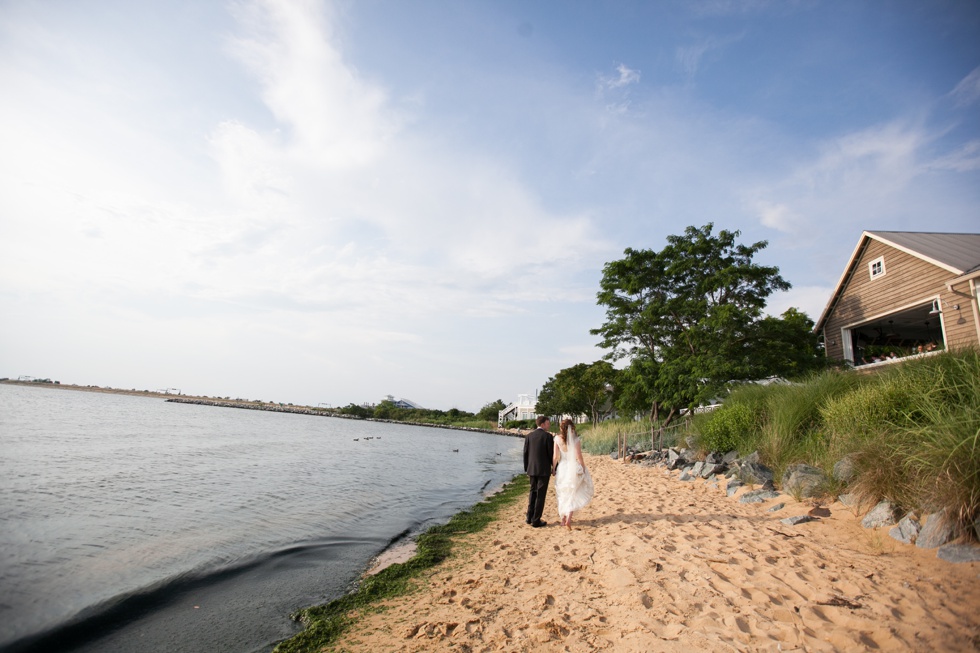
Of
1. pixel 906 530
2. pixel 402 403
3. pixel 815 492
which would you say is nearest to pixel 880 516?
pixel 906 530

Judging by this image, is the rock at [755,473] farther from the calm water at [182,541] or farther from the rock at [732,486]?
the calm water at [182,541]

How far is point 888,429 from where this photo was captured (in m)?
7.56

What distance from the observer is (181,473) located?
57.6ft

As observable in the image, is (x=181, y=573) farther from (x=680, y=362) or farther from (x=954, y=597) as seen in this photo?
(x=680, y=362)

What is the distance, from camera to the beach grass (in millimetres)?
5035

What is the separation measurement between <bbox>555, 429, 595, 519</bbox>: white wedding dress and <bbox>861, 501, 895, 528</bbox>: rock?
13.1 ft

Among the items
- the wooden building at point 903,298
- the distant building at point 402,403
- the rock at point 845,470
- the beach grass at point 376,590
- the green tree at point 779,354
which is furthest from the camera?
the distant building at point 402,403

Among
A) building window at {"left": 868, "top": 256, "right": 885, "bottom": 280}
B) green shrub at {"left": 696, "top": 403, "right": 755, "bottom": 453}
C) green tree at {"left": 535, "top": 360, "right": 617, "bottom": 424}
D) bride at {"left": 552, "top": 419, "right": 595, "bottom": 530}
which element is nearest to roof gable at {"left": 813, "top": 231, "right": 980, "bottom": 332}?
building window at {"left": 868, "top": 256, "right": 885, "bottom": 280}

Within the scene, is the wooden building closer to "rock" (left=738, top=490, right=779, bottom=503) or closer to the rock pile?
the rock pile

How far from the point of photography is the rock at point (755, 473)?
32.5 feet

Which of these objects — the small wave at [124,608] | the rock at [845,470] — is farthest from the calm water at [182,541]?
the rock at [845,470]

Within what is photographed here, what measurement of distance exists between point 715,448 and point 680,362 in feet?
17.9

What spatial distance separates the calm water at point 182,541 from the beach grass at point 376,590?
36 cm

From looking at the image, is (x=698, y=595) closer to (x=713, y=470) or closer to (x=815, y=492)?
(x=815, y=492)
